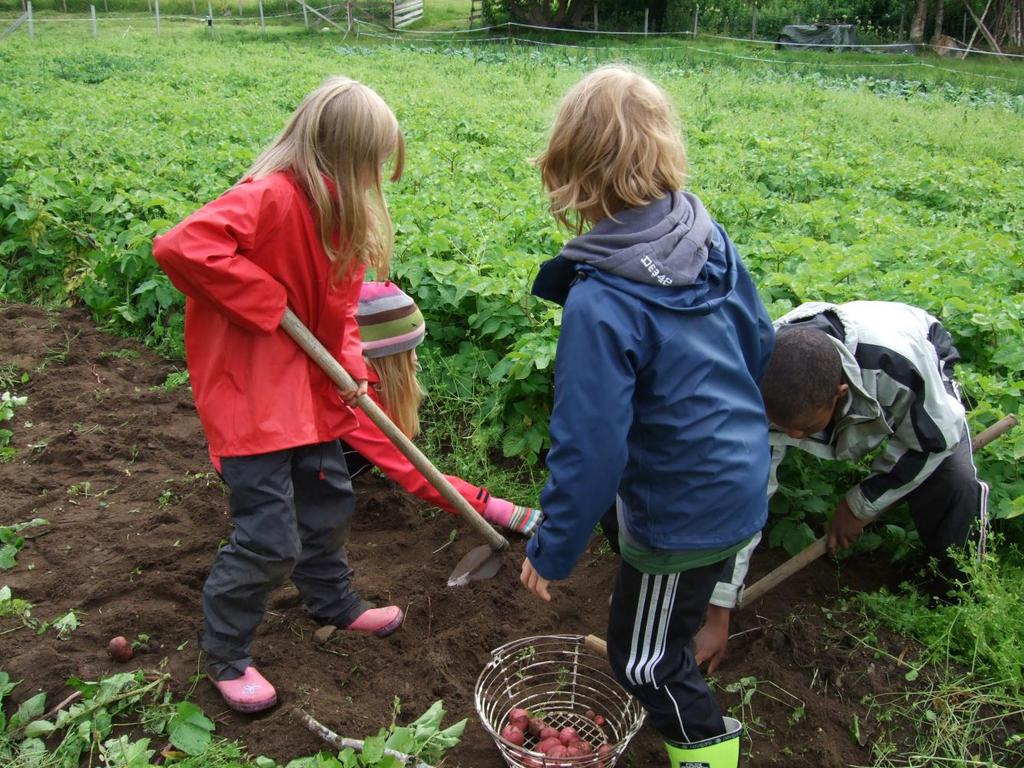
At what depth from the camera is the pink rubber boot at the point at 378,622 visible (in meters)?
3.34

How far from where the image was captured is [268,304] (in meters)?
2.69

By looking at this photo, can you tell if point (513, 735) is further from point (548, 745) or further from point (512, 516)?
point (512, 516)

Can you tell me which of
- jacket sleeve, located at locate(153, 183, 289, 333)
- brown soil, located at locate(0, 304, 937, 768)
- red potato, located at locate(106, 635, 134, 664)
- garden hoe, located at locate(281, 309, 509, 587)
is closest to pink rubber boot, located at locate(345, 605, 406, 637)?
brown soil, located at locate(0, 304, 937, 768)

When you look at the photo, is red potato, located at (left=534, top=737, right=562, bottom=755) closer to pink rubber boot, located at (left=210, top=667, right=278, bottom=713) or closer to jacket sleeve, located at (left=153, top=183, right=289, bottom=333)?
pink rubber boot, located at (left=210, top=667, right=278, bottom=713)

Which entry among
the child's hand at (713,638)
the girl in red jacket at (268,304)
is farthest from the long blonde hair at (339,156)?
the child's hand at (713,638)

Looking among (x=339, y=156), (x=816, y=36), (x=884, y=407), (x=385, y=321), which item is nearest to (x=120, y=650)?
(x=385, y=321)

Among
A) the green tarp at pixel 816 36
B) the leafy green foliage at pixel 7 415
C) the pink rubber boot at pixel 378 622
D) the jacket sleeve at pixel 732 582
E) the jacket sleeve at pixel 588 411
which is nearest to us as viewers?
the jacket sleeve at pixel 588 411

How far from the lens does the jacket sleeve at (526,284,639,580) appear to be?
2.05 metres

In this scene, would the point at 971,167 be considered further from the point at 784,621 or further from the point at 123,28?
the point at 123,28

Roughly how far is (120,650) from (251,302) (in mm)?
1293

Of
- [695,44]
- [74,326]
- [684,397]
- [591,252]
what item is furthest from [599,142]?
[695,44]

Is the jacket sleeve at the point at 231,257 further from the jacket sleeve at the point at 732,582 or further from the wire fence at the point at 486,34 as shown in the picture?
the wire fence at the point at 486,34

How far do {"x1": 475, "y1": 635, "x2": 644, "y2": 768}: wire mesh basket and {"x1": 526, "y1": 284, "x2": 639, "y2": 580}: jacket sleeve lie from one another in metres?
0.99

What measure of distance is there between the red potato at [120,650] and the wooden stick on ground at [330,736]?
0.64 m
